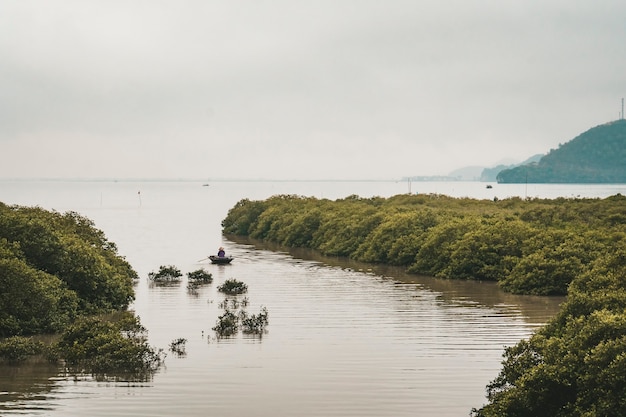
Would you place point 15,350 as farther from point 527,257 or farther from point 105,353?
point 527,257

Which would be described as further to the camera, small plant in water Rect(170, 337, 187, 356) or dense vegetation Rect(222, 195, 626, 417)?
small plant in water Rect(170, 337, 187, 356)

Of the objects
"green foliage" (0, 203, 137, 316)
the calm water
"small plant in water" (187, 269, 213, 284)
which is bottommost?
the calm water

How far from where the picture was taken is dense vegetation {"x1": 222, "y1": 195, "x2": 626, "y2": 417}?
1659cm

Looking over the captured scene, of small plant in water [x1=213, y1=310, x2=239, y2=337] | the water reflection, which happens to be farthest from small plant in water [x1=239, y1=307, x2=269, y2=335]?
the water reflection

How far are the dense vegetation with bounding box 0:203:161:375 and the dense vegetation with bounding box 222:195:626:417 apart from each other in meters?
12.0

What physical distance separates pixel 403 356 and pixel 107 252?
72.0 feet

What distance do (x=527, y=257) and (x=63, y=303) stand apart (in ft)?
80.4

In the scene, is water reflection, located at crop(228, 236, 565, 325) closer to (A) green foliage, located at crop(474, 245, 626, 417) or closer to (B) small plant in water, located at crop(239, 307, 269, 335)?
(B) small plant in water, located at crop(239, 307, 269, 335)

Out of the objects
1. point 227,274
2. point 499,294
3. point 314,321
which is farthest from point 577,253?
point 227,274

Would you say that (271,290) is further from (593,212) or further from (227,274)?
(593,212)

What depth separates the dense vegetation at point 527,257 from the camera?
16.6 meters

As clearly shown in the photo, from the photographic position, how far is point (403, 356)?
25.1m

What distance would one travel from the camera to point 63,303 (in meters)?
30.2

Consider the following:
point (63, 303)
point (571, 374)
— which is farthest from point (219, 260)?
point (571, 374)
